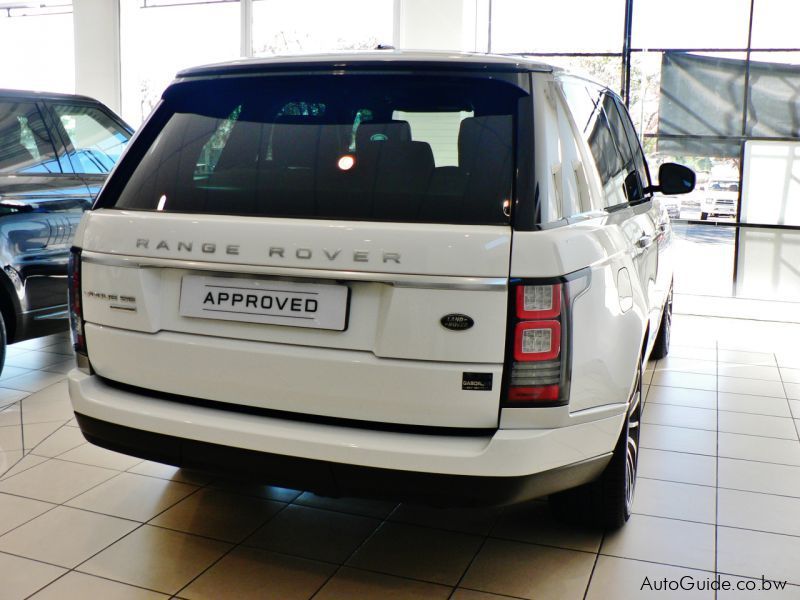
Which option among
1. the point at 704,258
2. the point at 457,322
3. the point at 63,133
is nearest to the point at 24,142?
the point at 63,133

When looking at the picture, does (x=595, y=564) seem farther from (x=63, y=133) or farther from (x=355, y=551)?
(x=63, y=133)

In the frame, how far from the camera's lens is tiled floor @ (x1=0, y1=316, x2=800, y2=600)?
2400 millimetres

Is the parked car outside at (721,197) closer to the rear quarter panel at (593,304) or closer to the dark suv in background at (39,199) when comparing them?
the dark suv in background at (39,199)

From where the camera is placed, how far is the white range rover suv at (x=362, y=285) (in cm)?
196

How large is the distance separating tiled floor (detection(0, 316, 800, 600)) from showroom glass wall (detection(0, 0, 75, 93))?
7.61 m

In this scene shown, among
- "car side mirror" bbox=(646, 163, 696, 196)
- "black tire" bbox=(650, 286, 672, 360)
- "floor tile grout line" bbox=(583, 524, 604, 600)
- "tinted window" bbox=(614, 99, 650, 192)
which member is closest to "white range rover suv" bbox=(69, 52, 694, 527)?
"floor tile grout line" bbox=(583, 524, 604, 600)

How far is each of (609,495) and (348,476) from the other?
101cm

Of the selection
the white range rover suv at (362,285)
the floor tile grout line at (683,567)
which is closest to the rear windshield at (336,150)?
the white range rover suv at (362,285)

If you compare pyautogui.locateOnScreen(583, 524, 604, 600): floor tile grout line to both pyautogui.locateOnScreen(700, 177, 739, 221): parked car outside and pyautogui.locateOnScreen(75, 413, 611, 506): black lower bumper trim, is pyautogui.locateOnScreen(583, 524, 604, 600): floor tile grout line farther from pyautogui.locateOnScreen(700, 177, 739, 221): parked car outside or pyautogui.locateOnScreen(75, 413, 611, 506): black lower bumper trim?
pyautogui.locateOnScreen(700, 177, 739, 221): parked car outside

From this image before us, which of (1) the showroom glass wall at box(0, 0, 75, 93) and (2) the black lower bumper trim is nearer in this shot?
(2) the black lower bumper trim

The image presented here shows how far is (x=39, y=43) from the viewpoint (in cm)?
1037

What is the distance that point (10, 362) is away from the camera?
4.96 meters

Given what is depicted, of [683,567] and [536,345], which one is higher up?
[536,345]

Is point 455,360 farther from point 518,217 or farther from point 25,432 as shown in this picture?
point 25,432
